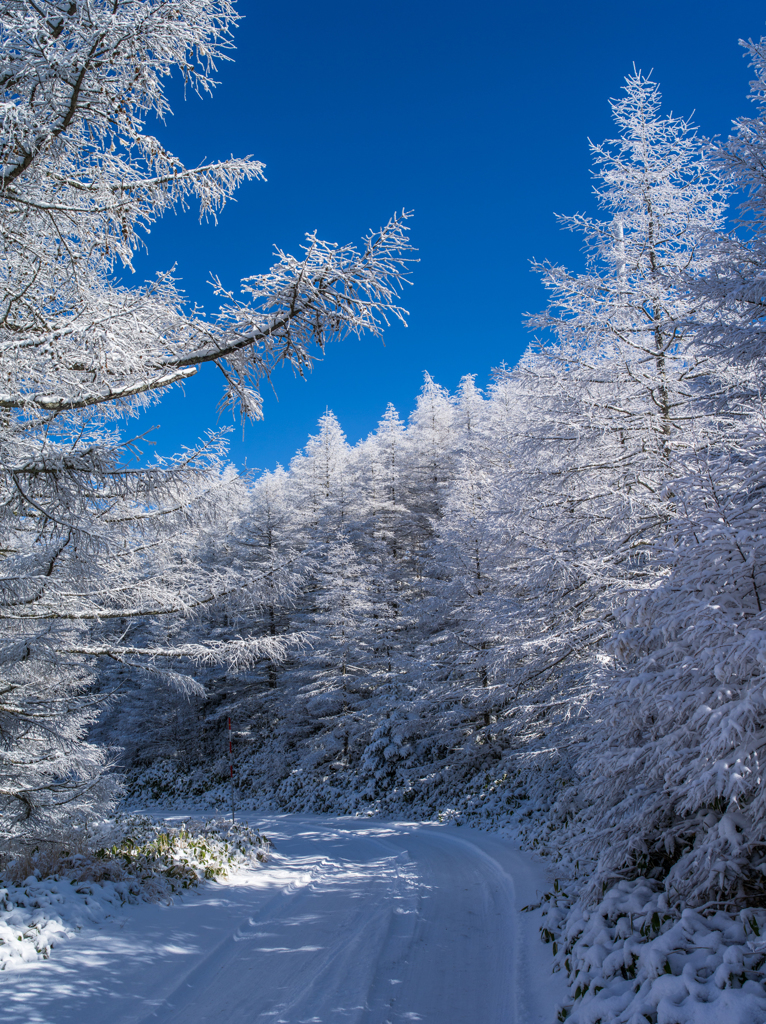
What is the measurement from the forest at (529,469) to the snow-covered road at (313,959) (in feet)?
2.75

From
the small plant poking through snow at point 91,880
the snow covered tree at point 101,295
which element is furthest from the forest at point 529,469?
the small plant poking through snow at point 91,880

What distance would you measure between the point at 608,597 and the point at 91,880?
303 inches

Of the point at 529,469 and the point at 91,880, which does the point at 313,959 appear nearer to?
the point at 91,880

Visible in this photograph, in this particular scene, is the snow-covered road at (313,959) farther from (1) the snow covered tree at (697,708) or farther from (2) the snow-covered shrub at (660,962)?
(1) the snow covered tree at (697,708)

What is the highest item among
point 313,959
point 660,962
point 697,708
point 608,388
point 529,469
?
point 608,388

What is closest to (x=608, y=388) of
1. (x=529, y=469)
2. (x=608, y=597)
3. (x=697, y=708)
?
(x=529, y=469)

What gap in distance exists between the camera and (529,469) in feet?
31.1

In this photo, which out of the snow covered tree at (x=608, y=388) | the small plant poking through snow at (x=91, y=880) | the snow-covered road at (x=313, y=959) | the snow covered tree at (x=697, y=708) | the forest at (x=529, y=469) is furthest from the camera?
the snow covered tree at (x=608, y=388)

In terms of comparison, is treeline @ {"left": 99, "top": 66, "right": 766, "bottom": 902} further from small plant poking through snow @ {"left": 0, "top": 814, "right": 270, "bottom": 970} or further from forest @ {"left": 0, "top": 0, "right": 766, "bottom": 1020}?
small plant poking through snow @ {"left": 0, "top": 814, "right": 270, "bottom": 970}

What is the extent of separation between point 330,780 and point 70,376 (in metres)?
19.3

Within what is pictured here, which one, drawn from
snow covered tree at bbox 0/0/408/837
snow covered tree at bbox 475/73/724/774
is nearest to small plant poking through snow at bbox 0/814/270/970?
snow covered tree at bbox 0/0/408/837

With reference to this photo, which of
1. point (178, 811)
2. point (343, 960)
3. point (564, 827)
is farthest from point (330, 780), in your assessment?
point (343, 960)

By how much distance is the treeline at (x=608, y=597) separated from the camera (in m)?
3.92

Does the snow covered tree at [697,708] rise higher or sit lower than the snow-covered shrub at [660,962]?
higher
